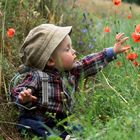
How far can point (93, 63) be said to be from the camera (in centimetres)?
431

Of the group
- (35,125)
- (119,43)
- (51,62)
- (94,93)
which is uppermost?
(119,43)

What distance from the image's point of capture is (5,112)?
169 inches

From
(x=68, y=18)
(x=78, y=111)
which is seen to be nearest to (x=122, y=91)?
(x=78, y=111)

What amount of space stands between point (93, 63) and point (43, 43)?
1.56 feet

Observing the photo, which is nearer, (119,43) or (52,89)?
(52,89)

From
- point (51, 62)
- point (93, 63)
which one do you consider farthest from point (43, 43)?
point (93, 63)

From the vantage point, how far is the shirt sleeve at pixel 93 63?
4.27 m

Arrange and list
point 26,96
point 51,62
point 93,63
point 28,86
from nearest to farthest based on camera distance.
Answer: point 26,96, point 28,86, point 51,62, point 93,63

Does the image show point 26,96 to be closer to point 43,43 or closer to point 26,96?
point 26,96

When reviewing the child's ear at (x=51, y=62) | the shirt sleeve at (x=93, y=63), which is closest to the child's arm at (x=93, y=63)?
the shirt sleeve at (x=93, y=63)

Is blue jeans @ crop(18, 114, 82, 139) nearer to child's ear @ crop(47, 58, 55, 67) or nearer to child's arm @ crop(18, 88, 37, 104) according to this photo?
child's arm @ crop(18, 88, 37, 104)

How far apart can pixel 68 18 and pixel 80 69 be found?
2.52m

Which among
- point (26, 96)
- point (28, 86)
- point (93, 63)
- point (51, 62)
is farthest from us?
point (93, 63)

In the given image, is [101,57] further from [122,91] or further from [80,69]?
[122,91]
